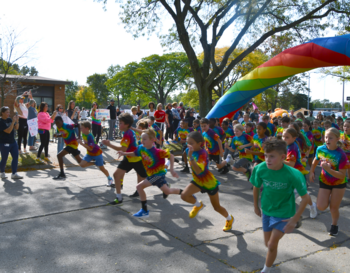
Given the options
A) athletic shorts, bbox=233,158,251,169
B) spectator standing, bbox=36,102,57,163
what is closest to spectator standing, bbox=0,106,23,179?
spectator standing, bbox=36,102,57,163

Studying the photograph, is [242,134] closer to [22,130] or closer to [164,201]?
[164,201]

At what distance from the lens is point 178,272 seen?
3.55 meters

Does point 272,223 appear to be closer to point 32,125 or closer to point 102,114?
point 32,125

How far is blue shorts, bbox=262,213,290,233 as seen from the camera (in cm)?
331

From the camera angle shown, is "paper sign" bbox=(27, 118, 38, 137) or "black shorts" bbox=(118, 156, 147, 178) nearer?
"black shorts" bbox=(118, 156, 147, 178)

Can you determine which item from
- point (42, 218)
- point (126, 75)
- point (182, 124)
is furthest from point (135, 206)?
point (126, 75)

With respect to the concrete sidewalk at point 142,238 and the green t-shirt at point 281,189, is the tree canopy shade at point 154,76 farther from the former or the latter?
the green t-shirt at point 281,189

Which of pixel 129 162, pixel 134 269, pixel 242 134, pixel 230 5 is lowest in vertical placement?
pixel 134 269

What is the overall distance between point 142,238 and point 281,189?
2.18 meters

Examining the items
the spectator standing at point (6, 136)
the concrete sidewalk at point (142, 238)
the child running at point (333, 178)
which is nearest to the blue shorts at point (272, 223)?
the concrete sidewalk at point (142, 238)

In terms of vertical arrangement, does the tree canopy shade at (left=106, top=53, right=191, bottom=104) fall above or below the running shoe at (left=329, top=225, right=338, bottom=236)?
above

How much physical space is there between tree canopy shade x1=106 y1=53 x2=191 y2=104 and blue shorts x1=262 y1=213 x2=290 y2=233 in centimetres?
4355

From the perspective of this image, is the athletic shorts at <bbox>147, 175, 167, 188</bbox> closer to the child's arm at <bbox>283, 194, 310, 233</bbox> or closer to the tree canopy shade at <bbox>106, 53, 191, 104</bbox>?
the child's arm at <bbox>283, 194, 310, 233</bbox>

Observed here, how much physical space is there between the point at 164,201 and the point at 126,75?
43.8 metres
